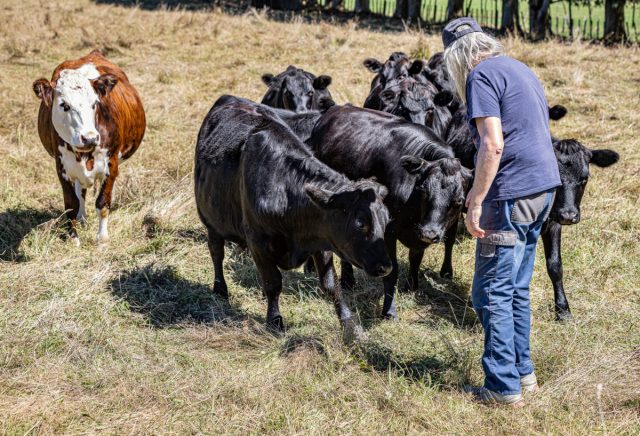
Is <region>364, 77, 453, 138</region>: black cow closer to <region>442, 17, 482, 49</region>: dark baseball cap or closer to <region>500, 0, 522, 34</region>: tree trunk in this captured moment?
<region>442, 17, 482, 49</region>: dark baseball cap

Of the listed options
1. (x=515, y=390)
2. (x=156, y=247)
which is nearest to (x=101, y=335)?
(x=156, y=247)

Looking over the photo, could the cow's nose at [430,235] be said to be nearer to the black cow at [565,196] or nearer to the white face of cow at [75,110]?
the black cow at [565,196]

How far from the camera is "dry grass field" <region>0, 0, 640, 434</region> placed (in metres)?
4.34

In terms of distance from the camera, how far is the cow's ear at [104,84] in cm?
786

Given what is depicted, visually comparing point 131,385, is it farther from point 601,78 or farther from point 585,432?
point 601,78

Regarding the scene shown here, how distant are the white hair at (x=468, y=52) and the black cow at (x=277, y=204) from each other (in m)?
0.93

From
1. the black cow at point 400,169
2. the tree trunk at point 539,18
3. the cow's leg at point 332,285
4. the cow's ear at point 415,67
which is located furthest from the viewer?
the tree trunk at point 539,18

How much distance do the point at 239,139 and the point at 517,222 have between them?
252 cm

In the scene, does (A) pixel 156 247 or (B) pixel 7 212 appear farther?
(B) pixel 7 212

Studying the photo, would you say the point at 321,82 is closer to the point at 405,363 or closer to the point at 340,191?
the point at 340,191

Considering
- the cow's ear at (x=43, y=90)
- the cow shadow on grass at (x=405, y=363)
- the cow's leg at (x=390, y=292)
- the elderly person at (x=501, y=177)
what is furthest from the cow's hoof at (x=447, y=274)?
the cow's ear at (x=43, y=90)

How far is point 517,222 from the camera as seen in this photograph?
4227 mm

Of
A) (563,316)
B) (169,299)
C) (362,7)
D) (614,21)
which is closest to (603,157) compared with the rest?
(563,316)

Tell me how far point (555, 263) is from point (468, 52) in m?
2.51
